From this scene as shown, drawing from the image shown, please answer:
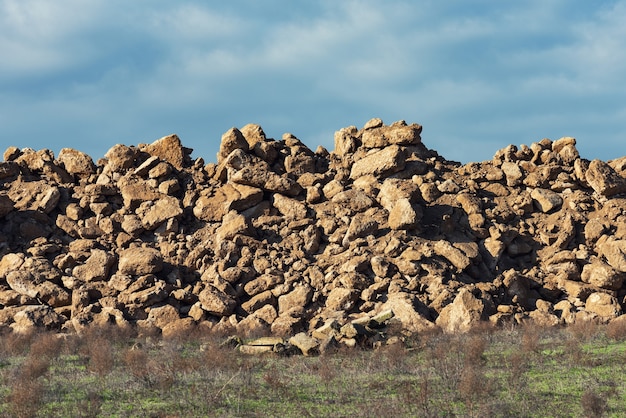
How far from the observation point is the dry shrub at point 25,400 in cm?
1285

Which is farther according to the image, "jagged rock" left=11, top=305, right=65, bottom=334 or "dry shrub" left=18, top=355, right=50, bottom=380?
"jagged rock" left=11, top=305, right=65, bottom=334

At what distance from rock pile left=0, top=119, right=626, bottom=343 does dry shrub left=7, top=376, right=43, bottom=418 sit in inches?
342

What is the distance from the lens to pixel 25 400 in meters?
13.2

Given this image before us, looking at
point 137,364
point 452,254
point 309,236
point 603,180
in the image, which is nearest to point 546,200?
point 603,180

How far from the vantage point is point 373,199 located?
91.7ft

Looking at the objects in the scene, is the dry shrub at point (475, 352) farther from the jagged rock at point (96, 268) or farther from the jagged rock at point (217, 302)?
the jagged rock at point (96, 268)

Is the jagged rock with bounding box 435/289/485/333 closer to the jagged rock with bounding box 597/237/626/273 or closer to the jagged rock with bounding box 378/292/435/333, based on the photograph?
the jagged rock with bounding box 378/292/435/333

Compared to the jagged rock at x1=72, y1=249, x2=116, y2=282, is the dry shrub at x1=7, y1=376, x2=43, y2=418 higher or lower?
lower

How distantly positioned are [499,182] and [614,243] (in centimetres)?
545

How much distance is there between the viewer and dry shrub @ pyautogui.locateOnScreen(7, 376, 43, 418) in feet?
42.2

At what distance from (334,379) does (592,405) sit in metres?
5.11

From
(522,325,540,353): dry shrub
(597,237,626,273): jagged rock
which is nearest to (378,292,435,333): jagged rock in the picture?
(522,325,540,353): dry shrub

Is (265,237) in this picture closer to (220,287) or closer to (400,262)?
(220,287)

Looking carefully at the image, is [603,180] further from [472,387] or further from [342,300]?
[472,387]
